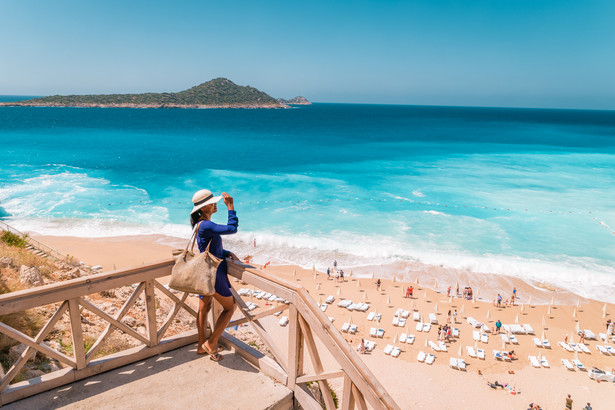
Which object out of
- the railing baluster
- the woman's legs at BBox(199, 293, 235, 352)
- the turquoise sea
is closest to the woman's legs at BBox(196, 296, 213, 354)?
the woman's legs at BBox(199, 293, 235, 352)

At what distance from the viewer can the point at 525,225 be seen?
34.4 m

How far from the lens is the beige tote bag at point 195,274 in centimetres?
415

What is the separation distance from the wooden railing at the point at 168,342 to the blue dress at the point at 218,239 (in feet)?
0.47

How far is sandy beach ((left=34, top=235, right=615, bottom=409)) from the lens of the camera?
14.4 m

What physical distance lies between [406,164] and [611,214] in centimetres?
2946

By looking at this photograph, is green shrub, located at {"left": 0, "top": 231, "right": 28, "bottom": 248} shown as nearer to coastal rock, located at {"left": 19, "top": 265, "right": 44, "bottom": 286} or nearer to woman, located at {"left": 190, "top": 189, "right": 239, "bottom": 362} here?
coastal rock, located at {"left": 19, "top": 265, "right": 44, "bottom": 286}

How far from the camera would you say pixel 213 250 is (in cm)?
441

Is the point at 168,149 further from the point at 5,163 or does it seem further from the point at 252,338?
the point at 252,338

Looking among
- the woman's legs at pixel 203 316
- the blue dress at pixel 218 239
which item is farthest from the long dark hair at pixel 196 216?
the woman's legs at pixel 203 316

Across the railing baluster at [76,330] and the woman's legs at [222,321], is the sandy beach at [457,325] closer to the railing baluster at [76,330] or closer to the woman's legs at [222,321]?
the woman's legs at [222,321]

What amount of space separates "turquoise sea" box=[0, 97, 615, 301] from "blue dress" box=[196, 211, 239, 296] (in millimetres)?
21489

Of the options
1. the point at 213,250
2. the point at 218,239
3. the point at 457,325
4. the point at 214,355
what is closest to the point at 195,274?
the point at 213,250

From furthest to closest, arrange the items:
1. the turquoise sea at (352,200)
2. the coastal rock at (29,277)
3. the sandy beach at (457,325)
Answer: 1. the turquoise sea at (352,200)
2. the sandy beach at (457,325)
3. the coastal rock at (29,277)

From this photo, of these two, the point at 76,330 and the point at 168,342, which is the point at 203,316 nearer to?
the point at 168,342
